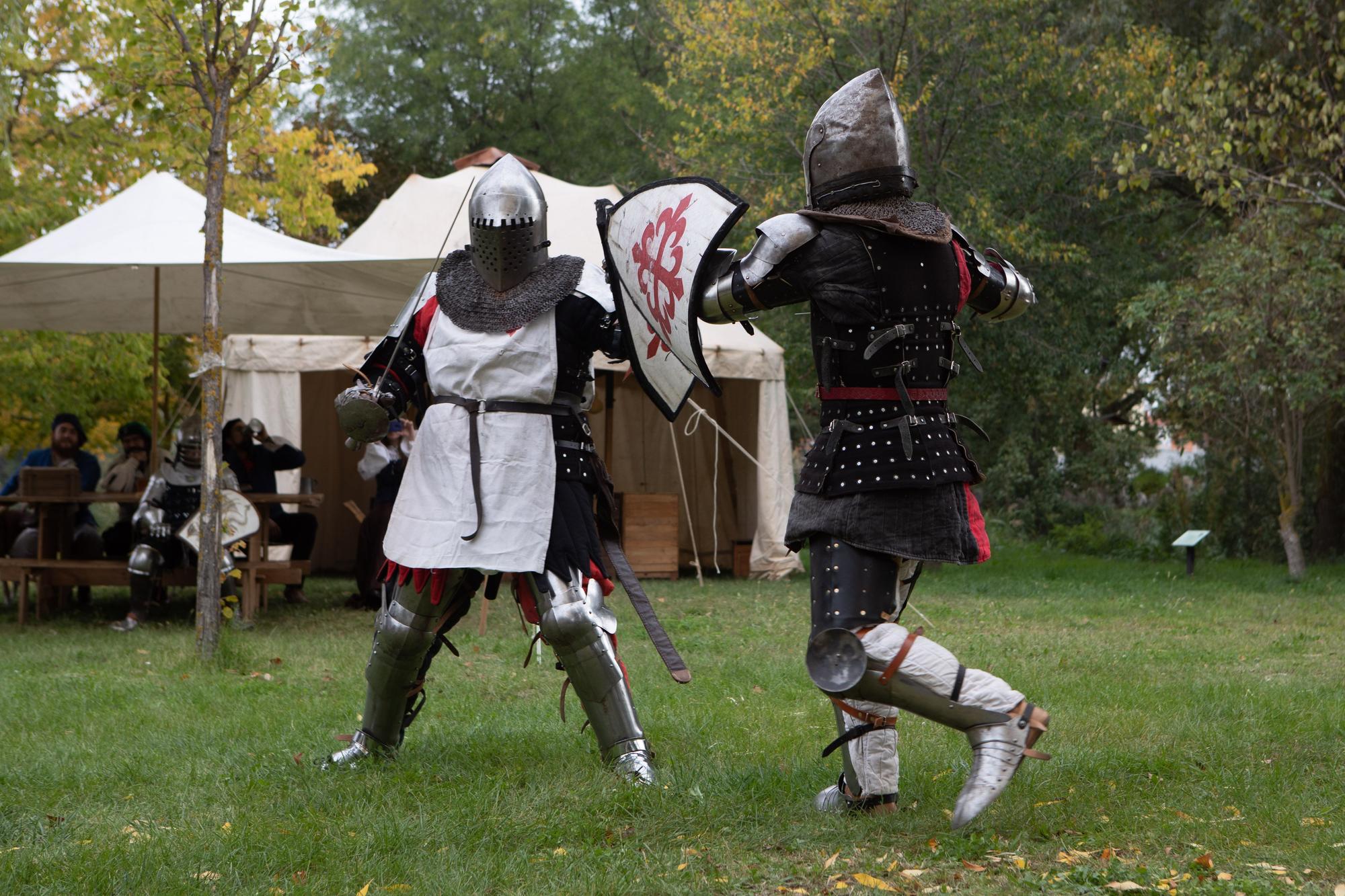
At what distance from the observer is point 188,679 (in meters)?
5.57

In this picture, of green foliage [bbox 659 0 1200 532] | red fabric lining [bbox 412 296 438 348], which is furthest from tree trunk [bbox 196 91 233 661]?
green foliage [bbox 659 0 1200 532]

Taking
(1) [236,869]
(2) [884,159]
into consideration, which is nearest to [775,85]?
(2) [884,159]

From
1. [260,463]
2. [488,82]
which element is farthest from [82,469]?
[488,82]

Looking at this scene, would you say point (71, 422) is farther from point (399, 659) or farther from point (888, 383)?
point (888, 383)

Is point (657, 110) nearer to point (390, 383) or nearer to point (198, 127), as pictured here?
point (198, 127)

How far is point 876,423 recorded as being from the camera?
310cm

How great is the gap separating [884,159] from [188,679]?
3.82m

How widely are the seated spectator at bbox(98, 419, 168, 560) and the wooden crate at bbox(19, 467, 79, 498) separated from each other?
450 millimetres

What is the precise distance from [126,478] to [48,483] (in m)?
0.88

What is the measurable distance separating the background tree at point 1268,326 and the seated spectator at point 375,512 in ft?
17.9

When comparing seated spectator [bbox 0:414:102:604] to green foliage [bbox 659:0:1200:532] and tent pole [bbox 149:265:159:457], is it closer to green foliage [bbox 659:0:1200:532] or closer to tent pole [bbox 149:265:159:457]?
tent pole [bbox 149:265:159:457]

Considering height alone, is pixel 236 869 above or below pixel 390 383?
below

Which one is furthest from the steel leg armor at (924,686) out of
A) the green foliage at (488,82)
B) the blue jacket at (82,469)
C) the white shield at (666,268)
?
the green foliage at (488,82)

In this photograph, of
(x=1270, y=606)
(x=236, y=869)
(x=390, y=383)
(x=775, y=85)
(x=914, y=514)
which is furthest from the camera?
(x=775, y=85)
